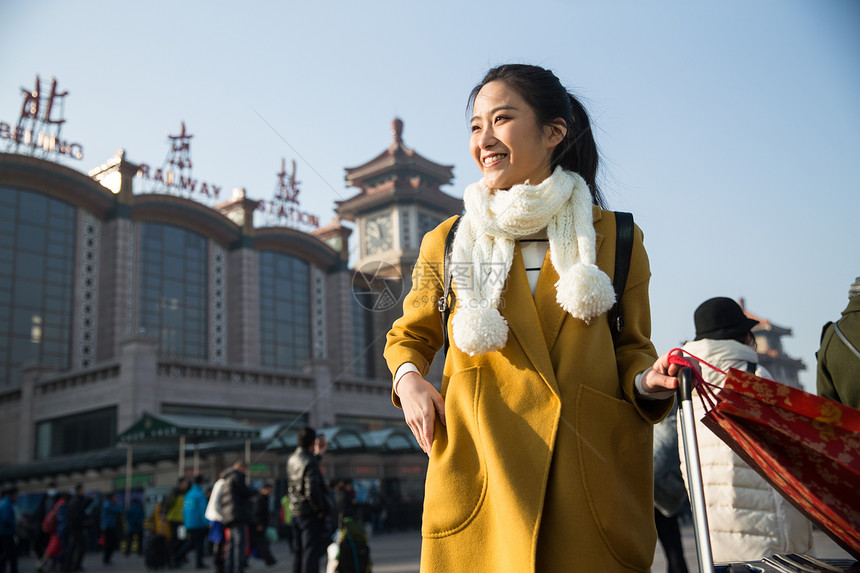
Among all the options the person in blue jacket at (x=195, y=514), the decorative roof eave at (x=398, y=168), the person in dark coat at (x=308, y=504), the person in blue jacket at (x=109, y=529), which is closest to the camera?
the person in dark coat at (x=308, y=504)

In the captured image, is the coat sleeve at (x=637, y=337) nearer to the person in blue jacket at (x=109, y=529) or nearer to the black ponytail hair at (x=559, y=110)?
the black ponytail hair at (x=559, y=110)

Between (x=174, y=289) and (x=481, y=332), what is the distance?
33.9 metres

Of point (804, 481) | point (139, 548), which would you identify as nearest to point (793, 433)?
point (804, 481)

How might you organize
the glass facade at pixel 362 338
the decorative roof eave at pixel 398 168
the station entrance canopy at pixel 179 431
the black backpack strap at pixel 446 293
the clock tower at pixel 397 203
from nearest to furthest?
1. the black backpack strap at pixel 446 293
2. the station entrance canopy at pixel 179 431
3. the glass facade at pixel 362 338
4. the clock tower at pixel 397 203
5. the decorative roof eave at pixel 398 168

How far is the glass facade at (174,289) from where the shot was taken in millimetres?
32562

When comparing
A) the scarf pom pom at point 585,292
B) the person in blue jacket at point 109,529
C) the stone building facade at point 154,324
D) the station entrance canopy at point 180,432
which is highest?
the stone building facade at point 154,324

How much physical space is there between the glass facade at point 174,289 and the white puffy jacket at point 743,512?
31.2m

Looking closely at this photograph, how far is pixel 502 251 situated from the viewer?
1941 mm

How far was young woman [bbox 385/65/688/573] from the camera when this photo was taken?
1635 mm

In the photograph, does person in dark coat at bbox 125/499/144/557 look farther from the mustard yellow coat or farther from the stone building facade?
the mustard yellow coat

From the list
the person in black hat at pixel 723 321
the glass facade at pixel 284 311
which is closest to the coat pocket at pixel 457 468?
the person in black hat at pixel 723 321

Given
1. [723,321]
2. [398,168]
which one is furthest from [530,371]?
[398,168]

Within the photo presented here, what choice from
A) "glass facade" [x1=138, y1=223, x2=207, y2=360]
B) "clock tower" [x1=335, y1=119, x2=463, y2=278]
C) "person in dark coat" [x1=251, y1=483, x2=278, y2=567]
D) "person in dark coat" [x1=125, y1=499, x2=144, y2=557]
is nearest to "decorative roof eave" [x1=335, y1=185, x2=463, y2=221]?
"clock tower" [x1=335, y1=119, x2=463, y2=278]

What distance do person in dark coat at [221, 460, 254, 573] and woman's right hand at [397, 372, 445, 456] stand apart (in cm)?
734
